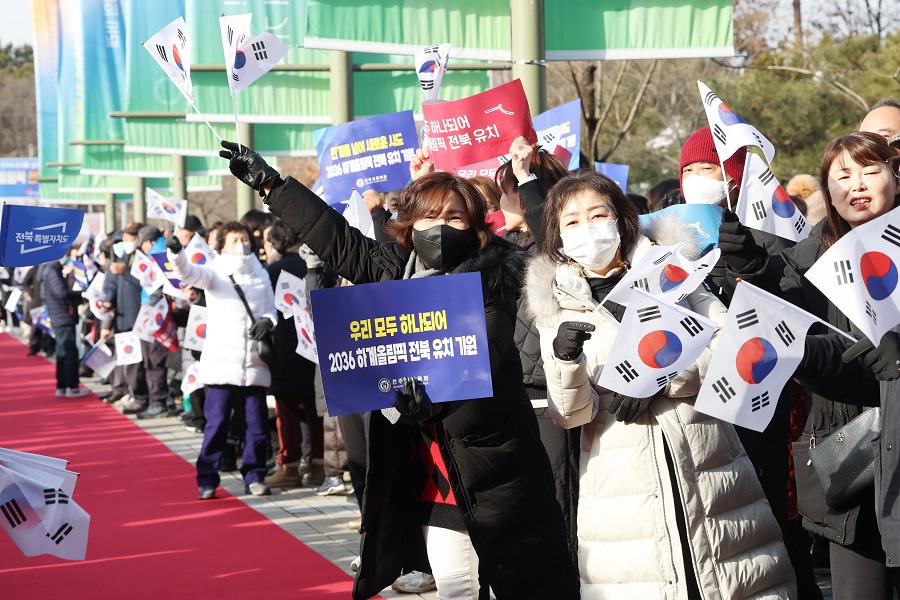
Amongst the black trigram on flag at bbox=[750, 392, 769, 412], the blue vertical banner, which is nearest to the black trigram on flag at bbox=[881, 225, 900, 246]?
the black trigram on flag at bbox=[750, 392, 769, 412]

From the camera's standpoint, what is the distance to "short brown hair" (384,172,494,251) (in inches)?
181

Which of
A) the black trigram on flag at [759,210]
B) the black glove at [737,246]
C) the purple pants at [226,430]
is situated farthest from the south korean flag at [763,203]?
the purple pants at [226,430]

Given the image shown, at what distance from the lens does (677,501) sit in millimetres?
3879

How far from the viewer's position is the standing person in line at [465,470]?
4461mm

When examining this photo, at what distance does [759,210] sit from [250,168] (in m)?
2.07

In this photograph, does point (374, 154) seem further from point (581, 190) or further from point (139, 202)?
point (139, 202)

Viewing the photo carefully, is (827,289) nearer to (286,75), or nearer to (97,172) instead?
(286,75)

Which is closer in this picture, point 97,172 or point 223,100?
point 223,100

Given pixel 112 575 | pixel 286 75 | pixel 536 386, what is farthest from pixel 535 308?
pixel 286 75

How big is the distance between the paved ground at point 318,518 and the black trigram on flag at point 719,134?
2.43 meters

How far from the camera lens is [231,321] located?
368 inches

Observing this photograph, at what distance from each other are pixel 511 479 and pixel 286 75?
37.1 feet

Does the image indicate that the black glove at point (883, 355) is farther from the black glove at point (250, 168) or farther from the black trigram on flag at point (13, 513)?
the black trigram on flag at point (13, 513)

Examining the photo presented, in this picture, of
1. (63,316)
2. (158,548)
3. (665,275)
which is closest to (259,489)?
(158,548)
